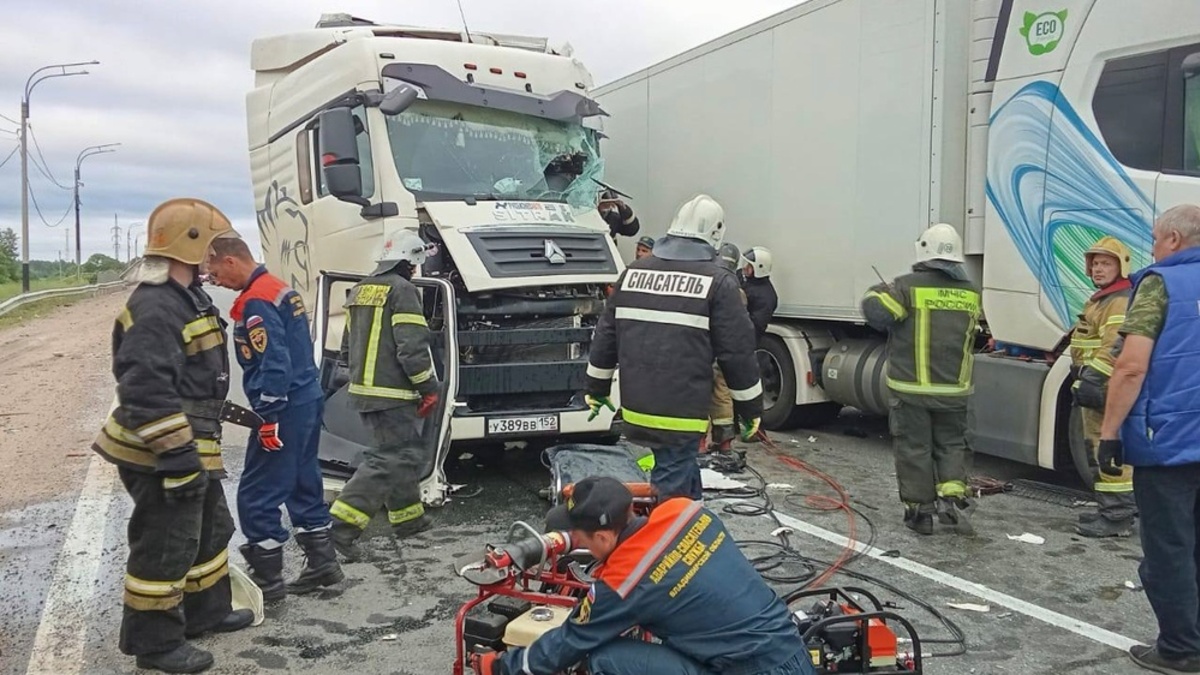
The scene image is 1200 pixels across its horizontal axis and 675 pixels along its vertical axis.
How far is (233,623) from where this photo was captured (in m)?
4.07

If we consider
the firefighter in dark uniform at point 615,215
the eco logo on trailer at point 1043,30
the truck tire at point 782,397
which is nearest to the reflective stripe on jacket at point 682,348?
the eco logo on trailer at point 1043,30

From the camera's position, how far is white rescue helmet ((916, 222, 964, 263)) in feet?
17.8

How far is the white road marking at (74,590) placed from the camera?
3.77 metres

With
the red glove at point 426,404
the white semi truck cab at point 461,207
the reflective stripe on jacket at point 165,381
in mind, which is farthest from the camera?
the white semi truck cab at point 461,207

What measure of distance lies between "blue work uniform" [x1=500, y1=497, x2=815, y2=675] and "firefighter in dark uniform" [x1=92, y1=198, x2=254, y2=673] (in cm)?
177

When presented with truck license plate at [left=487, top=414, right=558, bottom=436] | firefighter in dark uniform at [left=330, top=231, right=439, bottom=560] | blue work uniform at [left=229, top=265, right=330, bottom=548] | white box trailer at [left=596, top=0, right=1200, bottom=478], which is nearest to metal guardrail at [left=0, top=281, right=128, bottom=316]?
white box trailer at [left=596, top=0, right=1200, bottom=478]

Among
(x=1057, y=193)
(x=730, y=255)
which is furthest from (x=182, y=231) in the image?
(x=1057, y=193)

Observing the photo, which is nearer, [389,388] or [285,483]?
[285,483]

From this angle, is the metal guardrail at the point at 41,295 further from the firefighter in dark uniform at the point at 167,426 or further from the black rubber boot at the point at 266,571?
the firefighter in dark uniform at the point at 167,426

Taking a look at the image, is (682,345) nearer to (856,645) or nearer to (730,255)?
(856,645)

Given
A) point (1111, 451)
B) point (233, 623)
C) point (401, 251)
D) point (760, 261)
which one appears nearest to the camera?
point (1111, 451)

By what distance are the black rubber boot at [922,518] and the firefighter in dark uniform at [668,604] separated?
9.70 ft

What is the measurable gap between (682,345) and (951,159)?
3.46m

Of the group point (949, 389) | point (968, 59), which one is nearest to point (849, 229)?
point (968, 59)
